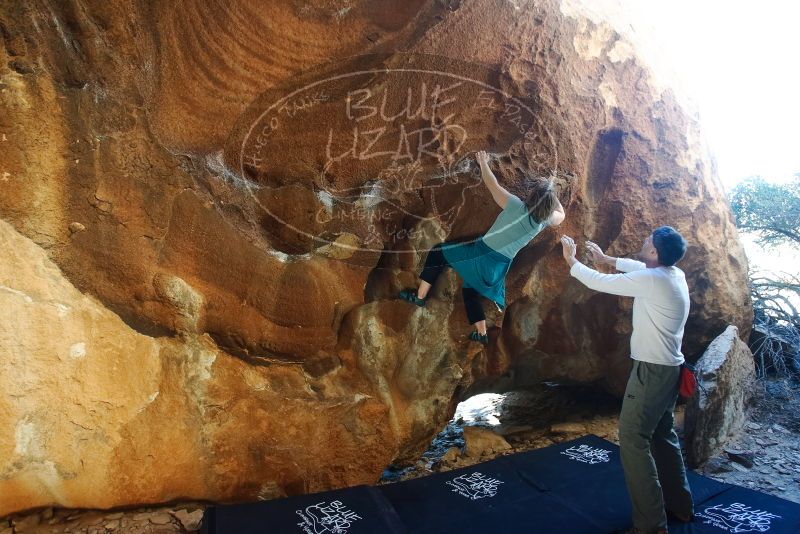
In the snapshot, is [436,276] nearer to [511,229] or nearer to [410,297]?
[410,297]

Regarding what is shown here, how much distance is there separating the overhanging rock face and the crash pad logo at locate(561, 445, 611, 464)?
0.91m

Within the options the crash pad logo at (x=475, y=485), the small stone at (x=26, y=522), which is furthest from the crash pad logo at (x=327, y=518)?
the small stone at (x=26, y=522)

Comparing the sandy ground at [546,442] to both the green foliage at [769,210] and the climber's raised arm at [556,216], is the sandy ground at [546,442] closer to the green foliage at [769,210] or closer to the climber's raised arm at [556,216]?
the climber's raised arm at [556,216]

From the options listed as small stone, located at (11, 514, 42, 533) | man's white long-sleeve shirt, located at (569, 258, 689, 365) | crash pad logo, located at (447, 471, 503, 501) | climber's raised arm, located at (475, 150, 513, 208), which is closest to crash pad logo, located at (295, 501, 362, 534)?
crash pad logo, located at (447, 471, 503, 501)

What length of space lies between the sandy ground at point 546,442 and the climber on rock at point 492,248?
4.40 ft

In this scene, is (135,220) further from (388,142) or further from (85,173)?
(388,142)

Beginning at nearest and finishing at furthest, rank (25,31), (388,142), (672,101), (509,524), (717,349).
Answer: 1. (25,31)
2. (509,524)
3. (388,142)
4. (672,101)
5. (717,349)

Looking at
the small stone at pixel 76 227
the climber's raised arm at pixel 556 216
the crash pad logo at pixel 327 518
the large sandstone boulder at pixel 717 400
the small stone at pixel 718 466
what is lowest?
the small stone at pixel 718 466

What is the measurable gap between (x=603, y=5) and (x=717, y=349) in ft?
8.95

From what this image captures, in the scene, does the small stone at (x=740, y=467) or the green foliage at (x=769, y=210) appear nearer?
the small stone at (x=740, y=467)

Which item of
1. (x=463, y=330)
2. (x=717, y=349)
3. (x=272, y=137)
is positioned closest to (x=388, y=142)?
(x=272, y=137)

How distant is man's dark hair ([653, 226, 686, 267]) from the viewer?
227 centimetres

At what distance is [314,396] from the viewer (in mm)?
2734

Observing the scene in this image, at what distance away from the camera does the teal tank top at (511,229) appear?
2689 mm
